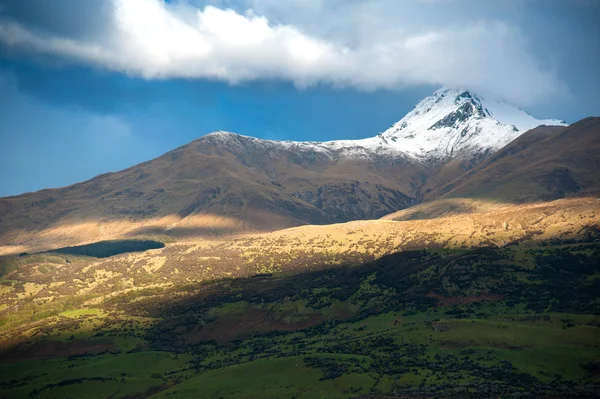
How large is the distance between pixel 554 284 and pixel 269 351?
9118 cm

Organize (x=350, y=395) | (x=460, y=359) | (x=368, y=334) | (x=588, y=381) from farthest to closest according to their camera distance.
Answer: (x=368, y=334), (x=460, y=359), (x=350, y=395), (x=588, y=381)

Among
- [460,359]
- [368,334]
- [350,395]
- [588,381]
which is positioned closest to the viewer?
[588,381]

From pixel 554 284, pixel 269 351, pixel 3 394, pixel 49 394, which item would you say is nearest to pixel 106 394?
pixel 49 394

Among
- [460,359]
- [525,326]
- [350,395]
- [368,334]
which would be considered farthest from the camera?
[368,334]

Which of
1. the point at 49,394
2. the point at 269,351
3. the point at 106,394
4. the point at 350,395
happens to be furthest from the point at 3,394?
the point at 350,395

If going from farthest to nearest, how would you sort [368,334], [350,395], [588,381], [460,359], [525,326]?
[368,334]
[525,326]
[460,359]
[350,395]
[588,381]

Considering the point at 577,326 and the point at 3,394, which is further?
the point at 3,394

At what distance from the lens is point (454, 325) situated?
176 meters

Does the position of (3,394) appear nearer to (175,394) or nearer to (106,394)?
(106,394)

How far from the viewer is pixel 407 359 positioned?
524 ft

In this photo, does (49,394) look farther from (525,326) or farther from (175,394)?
(525,326)

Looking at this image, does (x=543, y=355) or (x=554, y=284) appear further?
(x=554, y=284)

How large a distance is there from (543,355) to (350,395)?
46253mm

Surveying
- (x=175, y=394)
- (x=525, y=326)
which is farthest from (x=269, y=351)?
(x=525, y=326)
